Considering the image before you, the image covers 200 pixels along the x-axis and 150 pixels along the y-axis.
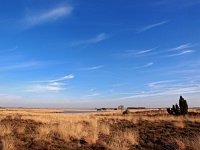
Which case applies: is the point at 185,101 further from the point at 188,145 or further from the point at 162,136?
the point at 188,145

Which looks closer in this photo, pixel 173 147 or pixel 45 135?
pixel 173 147

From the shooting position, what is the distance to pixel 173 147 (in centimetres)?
1259

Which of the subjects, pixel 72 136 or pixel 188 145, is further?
pixel 72 136

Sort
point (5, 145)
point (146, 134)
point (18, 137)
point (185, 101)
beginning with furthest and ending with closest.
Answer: point (185, 101) → point (146, 134) → point (18, 137) → point (5, 145)

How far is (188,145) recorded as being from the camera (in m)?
12.6

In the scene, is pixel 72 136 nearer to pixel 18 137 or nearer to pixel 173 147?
pixel 18 137

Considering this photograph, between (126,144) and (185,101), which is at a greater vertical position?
(185,101)

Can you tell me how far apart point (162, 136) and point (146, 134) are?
120 cm

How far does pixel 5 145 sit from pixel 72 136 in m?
4.22

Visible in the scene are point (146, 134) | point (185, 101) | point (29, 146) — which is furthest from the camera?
point (185, 101)

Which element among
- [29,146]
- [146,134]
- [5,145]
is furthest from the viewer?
[146,134]

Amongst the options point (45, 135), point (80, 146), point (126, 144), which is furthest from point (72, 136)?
point (126, 144)

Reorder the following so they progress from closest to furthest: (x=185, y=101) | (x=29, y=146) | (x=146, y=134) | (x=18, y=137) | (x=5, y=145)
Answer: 1. (x=5, y=145)
2. (x=29, y=146)
3. (x=18, y=137)
4. (x=146, y=134)
5. (x=185, y=101)

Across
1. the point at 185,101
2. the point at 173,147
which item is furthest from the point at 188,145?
the point at 185,101
